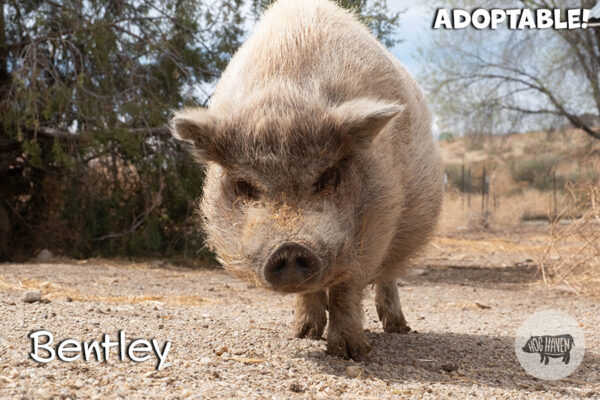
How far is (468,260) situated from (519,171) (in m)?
22.3

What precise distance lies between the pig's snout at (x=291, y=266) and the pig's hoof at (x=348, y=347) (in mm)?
797

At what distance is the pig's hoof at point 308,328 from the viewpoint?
3875 mm

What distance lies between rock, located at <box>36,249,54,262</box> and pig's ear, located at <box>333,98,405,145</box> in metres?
6.82

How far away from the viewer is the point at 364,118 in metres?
2.97

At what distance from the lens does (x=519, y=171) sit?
103 feet

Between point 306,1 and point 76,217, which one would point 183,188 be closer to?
point 76,217

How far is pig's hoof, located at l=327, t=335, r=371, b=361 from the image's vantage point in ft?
11.0

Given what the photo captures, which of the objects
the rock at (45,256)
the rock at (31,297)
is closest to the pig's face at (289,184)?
the rock at (31,297)

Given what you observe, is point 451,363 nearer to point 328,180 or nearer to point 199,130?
point 328,180
